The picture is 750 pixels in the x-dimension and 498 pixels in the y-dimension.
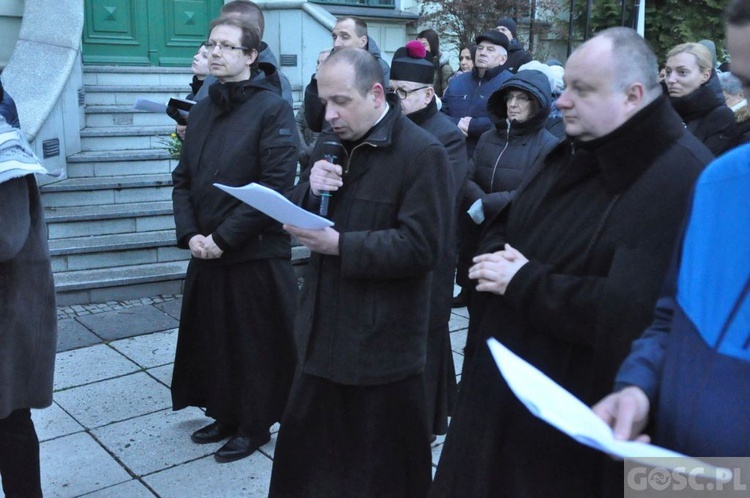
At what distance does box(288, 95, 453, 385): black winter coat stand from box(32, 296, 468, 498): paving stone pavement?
1045 millimetres

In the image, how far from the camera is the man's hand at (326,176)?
3.01m

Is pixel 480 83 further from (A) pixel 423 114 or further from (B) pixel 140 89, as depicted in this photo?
(B) pixel 140 89

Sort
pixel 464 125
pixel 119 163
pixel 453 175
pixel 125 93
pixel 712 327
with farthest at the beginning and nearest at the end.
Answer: pixel 125 93, pixel 119 163, pixel 464 125, pixel 453 175, pixel 712 327

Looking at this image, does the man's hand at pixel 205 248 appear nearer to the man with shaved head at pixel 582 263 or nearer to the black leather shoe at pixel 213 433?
the black leather shoe at pixel 213 433

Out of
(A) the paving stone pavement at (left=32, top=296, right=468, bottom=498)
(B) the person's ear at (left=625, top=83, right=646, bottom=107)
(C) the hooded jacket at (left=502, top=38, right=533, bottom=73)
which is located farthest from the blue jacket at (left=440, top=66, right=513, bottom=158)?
(B) the person's ear at (left=625, top=83, right=646, bottom=107)

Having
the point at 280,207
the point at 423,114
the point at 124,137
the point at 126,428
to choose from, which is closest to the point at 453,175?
the point at 423,114

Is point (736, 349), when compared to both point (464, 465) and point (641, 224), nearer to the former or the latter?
point (641, 224)

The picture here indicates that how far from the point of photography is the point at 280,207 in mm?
2729

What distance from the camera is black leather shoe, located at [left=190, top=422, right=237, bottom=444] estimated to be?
4.21m

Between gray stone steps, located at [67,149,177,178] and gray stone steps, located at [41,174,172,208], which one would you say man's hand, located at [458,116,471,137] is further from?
gray stone steps, located at [41,174,172,208]

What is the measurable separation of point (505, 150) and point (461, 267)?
0.77 meters

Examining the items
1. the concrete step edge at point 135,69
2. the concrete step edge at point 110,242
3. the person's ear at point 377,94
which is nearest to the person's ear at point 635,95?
the person's ear at point 377,94

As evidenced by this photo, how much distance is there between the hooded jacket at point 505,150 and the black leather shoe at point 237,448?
1.77 m

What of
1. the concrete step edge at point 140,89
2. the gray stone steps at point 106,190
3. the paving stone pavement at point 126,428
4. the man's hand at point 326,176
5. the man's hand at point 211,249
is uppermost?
the concrete step edge at point 140,89
